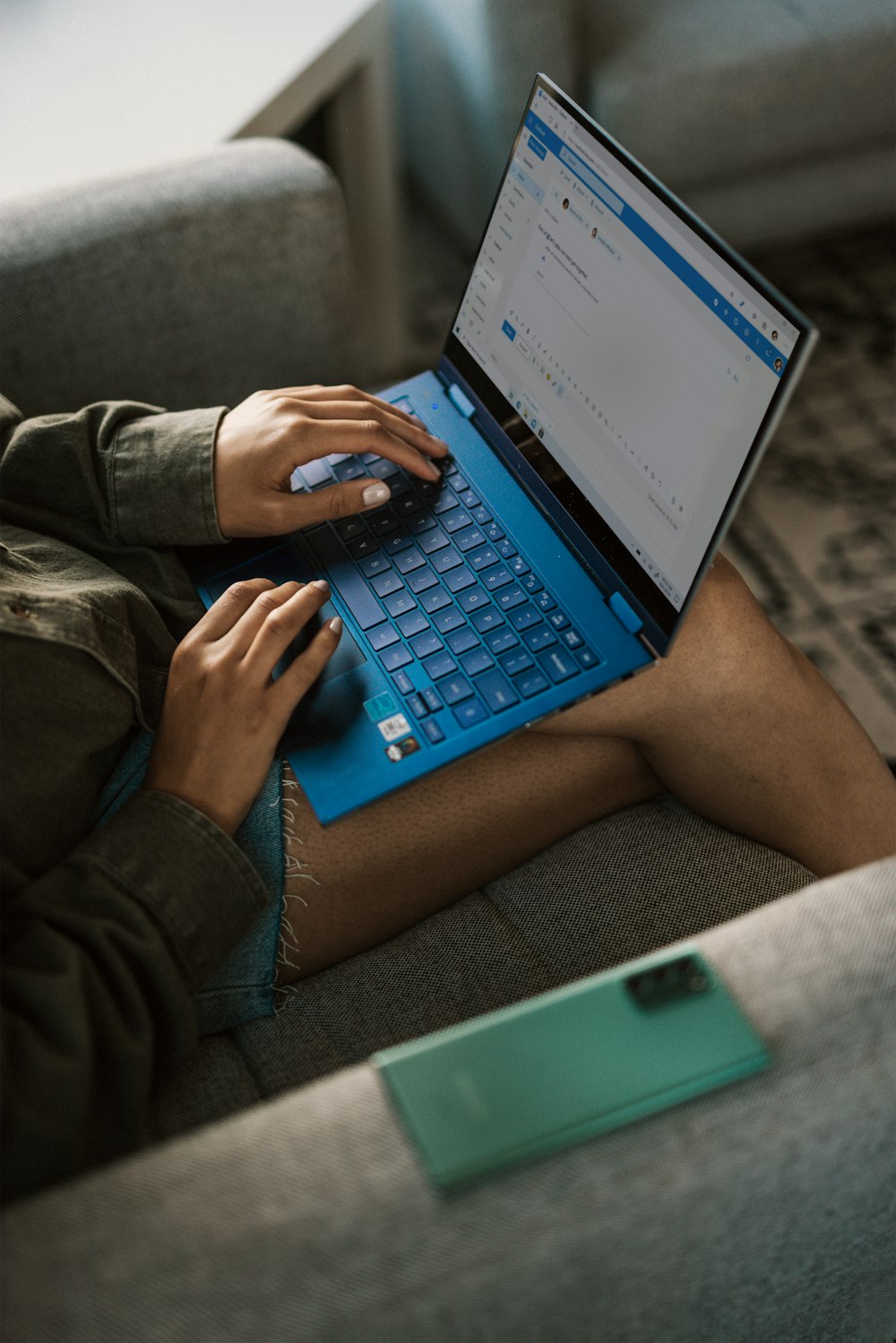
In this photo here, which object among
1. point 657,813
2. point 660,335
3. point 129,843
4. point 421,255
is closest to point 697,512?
point 660,335

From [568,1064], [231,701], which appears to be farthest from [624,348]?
[568,1064]

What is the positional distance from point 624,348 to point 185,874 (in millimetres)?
433

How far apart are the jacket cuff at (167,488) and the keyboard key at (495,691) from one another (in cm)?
25

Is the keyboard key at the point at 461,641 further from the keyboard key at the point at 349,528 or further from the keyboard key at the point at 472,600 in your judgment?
the keyboard key at the point at 349,528

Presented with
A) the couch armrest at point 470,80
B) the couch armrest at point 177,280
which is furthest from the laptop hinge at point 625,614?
the couch armrest at point 470,80

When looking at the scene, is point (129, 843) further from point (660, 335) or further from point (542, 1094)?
point (660, 335)

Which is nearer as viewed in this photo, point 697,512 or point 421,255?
point 697,512

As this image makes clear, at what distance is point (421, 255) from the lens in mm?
1850

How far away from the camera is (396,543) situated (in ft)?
2.69

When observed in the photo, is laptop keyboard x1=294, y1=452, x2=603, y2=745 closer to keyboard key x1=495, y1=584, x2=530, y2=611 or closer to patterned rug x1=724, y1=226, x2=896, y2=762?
keyboard key x1=495, y1=584, x2=530, y2=611

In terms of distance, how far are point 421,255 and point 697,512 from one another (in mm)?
1371

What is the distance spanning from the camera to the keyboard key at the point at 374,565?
0.81 metres

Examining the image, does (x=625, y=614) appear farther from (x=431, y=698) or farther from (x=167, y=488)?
(x=167, y=488)

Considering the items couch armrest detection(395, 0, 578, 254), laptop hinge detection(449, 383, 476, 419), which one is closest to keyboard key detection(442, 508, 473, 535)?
laptop hinge detection(449, 383, 476, 419)
